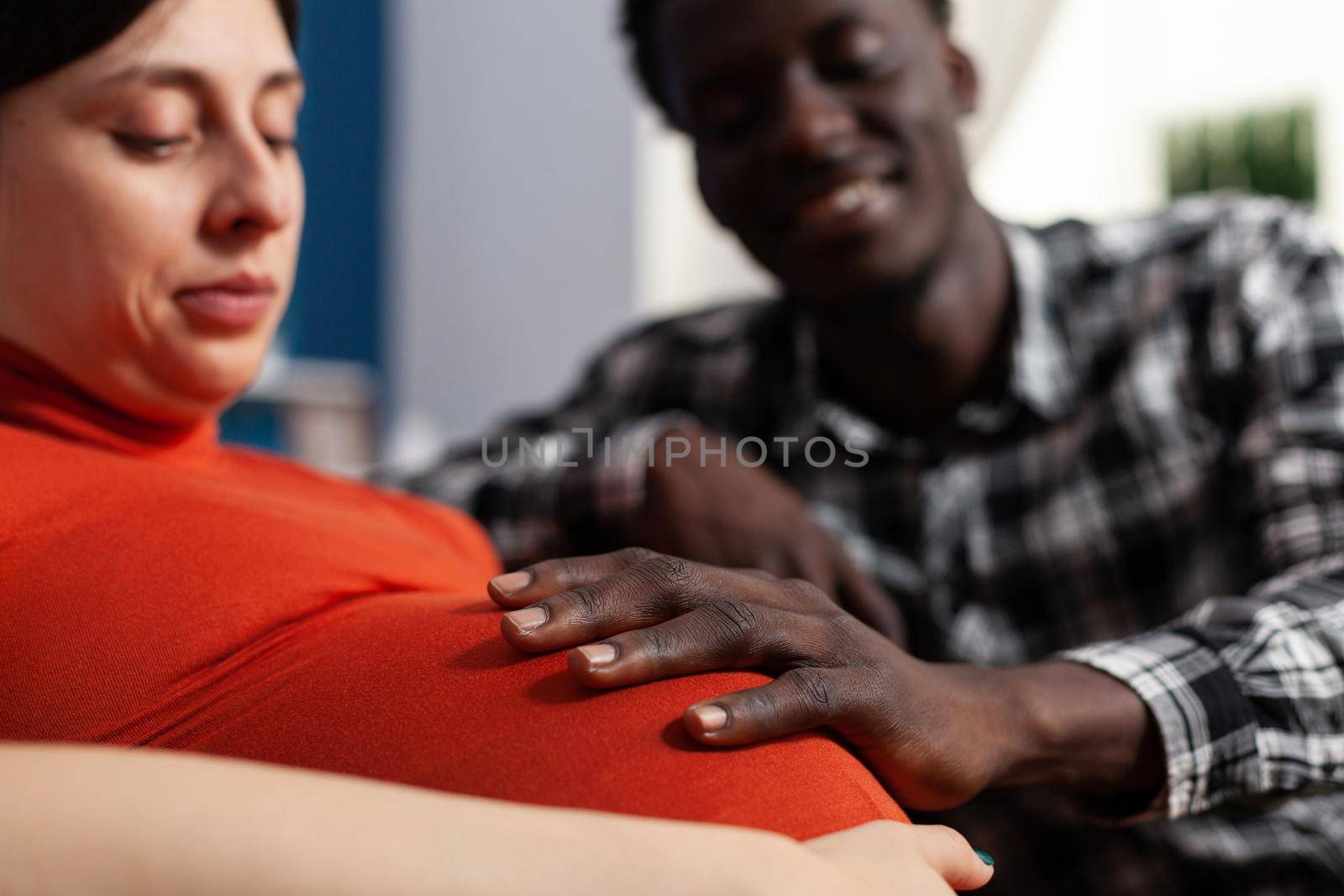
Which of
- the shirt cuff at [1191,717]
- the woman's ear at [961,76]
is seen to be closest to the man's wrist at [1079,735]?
the shirt cuff at [1191,717]

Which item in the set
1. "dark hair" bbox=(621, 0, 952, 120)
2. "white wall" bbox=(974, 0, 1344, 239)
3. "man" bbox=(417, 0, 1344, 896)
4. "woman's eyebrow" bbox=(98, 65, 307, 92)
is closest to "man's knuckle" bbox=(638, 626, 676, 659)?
"man" bbox=(417, 0, 1344, 896)

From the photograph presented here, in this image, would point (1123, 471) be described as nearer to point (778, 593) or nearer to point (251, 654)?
point (778, 593)

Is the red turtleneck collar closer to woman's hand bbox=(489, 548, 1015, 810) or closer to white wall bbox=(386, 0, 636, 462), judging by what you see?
woman's hand bbox=(489, 548, 1015, 810)

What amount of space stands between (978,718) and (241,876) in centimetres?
46

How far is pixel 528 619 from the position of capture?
0.60 m

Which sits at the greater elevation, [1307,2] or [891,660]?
[1307,2]

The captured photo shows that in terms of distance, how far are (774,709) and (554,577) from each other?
149mm

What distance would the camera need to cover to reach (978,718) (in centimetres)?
70

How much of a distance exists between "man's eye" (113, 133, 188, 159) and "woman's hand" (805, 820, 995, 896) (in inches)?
24.3

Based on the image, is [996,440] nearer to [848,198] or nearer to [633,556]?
[848,198]

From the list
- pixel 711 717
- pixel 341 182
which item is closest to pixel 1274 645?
pixel 711 717

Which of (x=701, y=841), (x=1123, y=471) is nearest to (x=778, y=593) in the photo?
(x=701, y=841)

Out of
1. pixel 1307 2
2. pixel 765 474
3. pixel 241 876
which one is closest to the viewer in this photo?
pixel 241 876

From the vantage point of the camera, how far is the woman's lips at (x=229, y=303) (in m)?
0.81
